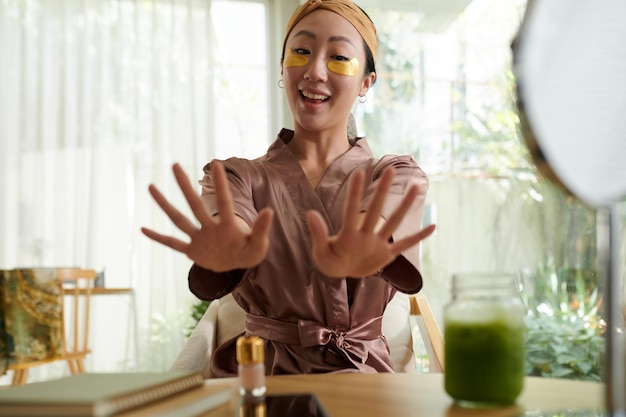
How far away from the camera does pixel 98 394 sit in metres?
0.55

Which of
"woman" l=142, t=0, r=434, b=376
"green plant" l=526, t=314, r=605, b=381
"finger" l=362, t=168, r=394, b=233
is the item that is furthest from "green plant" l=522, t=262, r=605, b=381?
"finger" l=362, t=168, r=394, b=233

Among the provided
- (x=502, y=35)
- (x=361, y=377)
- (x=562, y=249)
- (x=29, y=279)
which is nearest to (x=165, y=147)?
(x=29, y=279)

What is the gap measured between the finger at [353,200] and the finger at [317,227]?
0.09 ft

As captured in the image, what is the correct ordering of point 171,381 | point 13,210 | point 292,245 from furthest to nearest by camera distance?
1. point 13,210
2. point 292,245
3. point 171,381

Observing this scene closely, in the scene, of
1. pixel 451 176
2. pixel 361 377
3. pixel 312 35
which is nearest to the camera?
pixel 361 377

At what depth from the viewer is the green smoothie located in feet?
2.12

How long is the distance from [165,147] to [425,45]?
1723 millimetres

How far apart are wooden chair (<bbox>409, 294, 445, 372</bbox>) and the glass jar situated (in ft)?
2.49

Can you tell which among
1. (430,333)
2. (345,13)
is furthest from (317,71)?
(430,333)

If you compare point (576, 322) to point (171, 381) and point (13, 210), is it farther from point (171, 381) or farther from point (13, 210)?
point (13, 210)

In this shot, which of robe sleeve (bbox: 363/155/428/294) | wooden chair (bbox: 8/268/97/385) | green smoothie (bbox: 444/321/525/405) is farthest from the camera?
wooden chair (bbox: 8/268/97/385)

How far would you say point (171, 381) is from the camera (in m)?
0.65

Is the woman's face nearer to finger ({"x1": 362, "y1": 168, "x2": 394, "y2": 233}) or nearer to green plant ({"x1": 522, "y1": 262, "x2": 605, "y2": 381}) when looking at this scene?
finger ({"x1": 362, "y1": 168, "x2": 394, "y2": 233})

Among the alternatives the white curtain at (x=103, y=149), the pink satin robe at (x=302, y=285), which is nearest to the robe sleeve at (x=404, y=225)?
the pink satin robe at (x=302, y=285)
